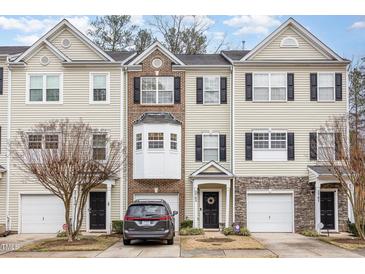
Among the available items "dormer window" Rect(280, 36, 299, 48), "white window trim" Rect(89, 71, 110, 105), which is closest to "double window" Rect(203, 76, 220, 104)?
"dormer window" Rect(280, 36, 299, 48)

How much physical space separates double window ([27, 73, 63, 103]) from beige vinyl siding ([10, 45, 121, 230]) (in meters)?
0.24

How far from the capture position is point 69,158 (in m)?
20.9

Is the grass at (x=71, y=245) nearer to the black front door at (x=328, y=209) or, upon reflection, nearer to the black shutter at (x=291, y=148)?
the black shutter at (x=291, y=148)

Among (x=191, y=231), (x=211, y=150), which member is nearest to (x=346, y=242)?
(x=191, y=231)

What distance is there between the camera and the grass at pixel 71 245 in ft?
62.4

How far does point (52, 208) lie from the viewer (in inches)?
1041

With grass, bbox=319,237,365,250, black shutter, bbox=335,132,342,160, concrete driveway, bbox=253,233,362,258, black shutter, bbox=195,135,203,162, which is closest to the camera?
concrete driveway, bbox=253,233,362,258

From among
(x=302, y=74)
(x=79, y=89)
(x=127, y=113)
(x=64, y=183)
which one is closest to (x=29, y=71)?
(x=79, y=89)

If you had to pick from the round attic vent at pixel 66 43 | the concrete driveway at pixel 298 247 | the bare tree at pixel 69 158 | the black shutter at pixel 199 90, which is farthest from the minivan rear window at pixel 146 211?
the round attic vent at pixel 66 43

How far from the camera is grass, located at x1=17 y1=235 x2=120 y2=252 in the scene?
1902 centimetres

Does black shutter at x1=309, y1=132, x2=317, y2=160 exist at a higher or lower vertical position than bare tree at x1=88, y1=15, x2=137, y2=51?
lower

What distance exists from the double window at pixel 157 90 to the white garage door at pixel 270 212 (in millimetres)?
6080

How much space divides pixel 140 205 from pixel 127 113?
8029 mm

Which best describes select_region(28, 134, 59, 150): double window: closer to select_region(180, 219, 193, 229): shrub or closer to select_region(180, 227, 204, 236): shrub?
select_region(180, 227, 204, 236): shrub
